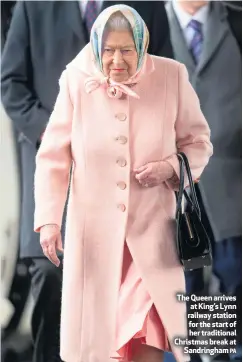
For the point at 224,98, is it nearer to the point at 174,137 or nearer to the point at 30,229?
the point at 174,137

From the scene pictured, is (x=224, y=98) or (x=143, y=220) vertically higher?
(x=224, y=98)

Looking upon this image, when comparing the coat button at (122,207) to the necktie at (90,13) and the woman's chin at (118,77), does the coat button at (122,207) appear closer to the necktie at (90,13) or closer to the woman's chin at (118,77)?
the woman's chin at (118,77)

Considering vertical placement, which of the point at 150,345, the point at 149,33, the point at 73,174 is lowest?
the point at 150,345

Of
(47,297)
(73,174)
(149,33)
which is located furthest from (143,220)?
(149,33)

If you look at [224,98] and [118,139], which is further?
[224,98]

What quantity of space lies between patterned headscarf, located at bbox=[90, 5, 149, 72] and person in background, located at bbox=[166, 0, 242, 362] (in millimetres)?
128

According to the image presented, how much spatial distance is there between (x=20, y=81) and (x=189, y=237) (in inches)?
21.7

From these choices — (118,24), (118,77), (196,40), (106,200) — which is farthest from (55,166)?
(196,40)

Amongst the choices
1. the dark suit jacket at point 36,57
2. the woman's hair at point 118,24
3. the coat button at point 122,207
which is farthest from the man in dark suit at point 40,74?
the coat button at point 122,207

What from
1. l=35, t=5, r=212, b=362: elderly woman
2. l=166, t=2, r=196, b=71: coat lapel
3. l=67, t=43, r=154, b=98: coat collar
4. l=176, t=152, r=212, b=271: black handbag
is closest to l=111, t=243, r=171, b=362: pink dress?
l=35, t=5, r=212, b=362: elderly woman

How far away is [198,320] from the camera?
5.76 ft

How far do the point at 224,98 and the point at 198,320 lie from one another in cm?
54

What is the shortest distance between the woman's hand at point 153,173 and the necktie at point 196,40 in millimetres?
295

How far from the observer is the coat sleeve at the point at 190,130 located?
1.71m
